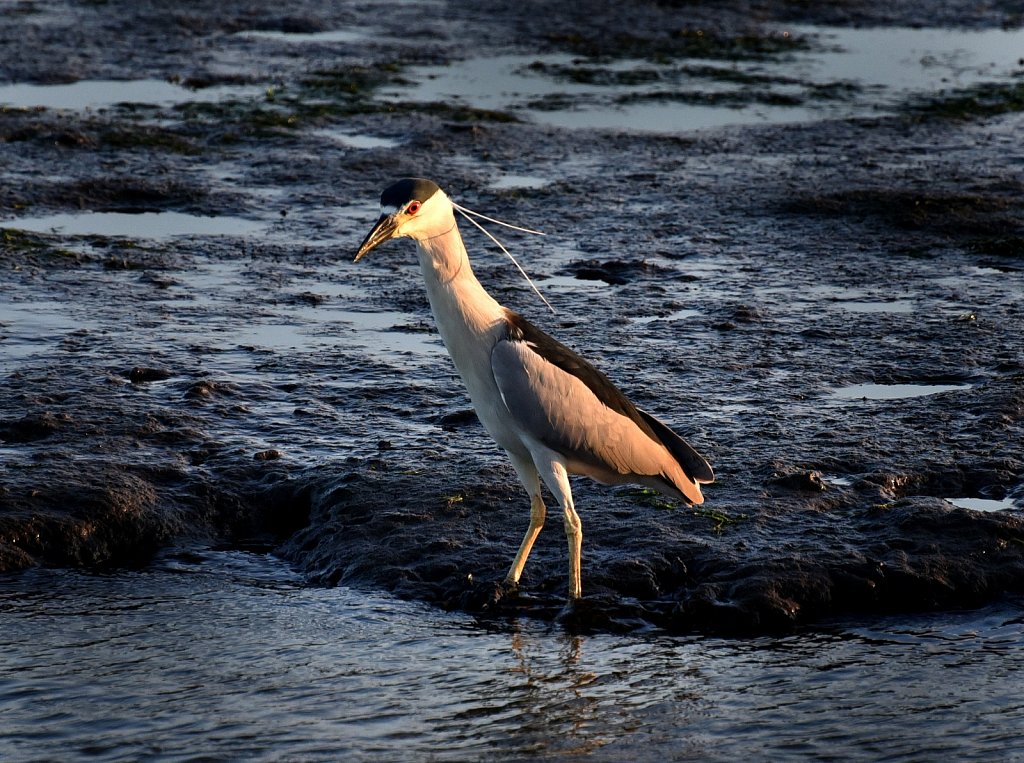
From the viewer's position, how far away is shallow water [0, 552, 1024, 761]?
4457 mm

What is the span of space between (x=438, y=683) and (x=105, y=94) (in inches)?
395

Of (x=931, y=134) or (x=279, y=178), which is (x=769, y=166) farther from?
(x=279, y=178)

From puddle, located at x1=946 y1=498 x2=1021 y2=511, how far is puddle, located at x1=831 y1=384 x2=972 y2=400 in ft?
3.92

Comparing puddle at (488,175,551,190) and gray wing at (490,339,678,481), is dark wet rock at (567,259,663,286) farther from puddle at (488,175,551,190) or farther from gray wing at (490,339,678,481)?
gray wing at (490,339,678,481)

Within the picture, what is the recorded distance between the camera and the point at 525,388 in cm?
534

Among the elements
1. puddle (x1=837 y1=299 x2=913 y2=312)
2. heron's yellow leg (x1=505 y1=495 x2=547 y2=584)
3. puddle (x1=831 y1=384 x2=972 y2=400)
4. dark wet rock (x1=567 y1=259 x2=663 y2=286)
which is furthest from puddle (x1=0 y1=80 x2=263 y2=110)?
heron's yellow leg (x1=505 y1=495 x2=547 y2=584)

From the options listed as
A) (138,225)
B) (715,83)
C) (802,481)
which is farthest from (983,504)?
(715,83)

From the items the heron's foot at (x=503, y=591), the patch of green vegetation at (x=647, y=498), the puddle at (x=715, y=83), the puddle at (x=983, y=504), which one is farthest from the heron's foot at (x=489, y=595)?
the puddle at (x=715, y=83)

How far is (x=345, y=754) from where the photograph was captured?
4.37 meters

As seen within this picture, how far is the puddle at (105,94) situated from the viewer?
1305 centimetres

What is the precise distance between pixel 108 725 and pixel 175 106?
9.47 metres

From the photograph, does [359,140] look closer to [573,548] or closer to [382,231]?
[382,231]

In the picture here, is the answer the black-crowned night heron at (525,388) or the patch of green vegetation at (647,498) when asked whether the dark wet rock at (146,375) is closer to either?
the black-crowned night heron at (525,388)

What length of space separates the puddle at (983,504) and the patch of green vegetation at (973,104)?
813cm
